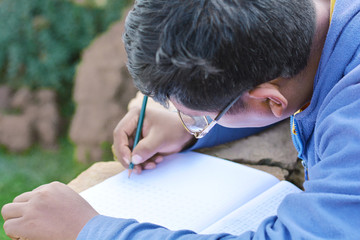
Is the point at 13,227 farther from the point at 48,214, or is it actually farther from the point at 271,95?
the point at 271,95

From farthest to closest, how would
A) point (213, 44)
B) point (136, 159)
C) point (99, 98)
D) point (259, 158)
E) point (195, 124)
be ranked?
1. point (99, 98)
2. point (259, 158)
3. point (136, 159)
4. point (195, 124)
5. point (213, 44)

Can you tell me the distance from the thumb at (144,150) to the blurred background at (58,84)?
106 centimetres

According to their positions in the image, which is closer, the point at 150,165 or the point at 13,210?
the point at 13,210

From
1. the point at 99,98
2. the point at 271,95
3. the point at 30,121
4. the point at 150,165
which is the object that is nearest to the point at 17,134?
the point at 30,121

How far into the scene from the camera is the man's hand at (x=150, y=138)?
1.00 metres

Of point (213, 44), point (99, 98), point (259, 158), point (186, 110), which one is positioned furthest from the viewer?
point (99, 98)

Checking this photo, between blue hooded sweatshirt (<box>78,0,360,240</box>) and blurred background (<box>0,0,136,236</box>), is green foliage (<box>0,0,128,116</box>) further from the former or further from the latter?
blue hooded sweatshirt (<box>78,0,360,240</box>)

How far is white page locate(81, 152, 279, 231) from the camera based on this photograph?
34.5 inches

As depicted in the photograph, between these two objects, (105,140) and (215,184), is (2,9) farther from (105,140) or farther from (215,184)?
(215,184)

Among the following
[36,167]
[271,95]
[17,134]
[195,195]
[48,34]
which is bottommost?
[36,167]

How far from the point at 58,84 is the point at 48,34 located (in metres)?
0.23

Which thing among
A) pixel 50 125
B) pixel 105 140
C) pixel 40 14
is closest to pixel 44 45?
pixel 40 14

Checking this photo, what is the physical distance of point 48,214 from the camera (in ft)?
2.55

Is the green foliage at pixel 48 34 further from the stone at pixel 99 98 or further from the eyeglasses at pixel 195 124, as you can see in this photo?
the eyeglasses at pixel 195 124
